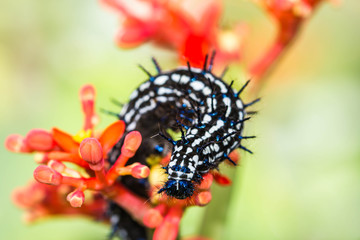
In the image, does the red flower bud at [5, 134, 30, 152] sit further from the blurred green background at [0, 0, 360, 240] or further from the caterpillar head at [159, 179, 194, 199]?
the blurred green background at [0, 0, 360, 240]

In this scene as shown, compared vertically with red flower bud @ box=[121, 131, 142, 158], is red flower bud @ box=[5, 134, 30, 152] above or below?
below

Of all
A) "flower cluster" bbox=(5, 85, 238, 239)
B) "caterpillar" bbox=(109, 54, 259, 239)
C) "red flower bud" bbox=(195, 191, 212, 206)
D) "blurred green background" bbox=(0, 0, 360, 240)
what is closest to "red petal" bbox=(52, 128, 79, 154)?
"flower cluster" bbox=(5, 85, 238, 239)

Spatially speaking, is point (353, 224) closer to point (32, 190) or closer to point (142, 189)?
point (142, 189)

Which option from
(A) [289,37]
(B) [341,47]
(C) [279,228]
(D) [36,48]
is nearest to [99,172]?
(A) [289,37]

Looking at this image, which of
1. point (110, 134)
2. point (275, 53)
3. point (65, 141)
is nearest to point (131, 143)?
point (110, 134)

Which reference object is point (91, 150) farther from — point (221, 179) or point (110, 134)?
point (221, 179)
